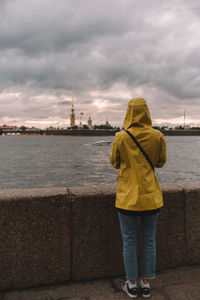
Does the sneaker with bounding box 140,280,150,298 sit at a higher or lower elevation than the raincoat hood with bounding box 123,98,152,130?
lower

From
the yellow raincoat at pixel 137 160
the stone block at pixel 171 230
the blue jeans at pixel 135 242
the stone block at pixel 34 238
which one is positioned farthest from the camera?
the stone block at pixel 171 230

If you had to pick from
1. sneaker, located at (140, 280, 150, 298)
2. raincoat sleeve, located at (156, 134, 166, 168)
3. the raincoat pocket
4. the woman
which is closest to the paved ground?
sneaker, located at (140, 280, 150, 298)

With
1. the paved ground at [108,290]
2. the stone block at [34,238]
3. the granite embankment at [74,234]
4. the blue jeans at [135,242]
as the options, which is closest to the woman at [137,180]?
the blue jeans at [135,242]

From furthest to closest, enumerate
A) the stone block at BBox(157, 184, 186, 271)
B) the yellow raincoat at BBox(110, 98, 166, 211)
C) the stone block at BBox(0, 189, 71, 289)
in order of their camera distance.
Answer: the stone block at BBox(157, 184, 186, 271)
the stone block at BBox(0, 189, 71, 289)
the yellow raincoat at BBox(110, 98, 166, 211)

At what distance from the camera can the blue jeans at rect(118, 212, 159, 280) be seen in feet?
7.54

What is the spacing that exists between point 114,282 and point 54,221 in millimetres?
826

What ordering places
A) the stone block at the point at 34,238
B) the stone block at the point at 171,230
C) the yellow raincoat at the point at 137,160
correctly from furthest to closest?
the stone block at the point at 171,230
the stone block at the point at 34,238
the yellow raincoat at the point at 137,160

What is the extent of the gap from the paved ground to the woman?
0.56 ft

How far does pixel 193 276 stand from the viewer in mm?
2684

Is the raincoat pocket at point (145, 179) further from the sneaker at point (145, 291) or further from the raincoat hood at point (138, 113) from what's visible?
the sneaker at point (145, 291)

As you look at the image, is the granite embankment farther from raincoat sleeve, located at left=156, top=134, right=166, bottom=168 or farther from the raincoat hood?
the raincoat hood

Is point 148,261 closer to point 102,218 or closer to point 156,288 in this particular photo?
point 156,288

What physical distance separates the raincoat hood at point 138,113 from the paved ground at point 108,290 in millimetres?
1465

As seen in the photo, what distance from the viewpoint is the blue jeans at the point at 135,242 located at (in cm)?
230
